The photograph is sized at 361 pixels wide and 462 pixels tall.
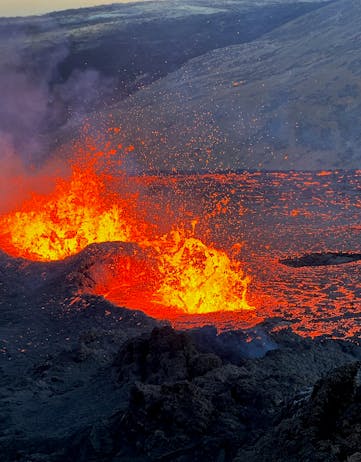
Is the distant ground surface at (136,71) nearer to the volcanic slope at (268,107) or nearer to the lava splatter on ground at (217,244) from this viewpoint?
the volcanic slope at (268,107)

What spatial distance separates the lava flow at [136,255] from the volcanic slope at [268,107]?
11.5 m

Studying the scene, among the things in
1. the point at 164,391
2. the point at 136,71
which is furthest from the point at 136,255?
the point at 136,71

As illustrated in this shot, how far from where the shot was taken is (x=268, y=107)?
30109 mm

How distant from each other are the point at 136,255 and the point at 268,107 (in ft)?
70.0

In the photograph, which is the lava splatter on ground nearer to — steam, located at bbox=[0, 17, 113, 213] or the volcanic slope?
the volcanic slope

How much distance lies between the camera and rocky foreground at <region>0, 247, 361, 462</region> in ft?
12.3

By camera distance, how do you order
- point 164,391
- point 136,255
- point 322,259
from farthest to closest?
point 322,259 → point 136,255 → point 164,391

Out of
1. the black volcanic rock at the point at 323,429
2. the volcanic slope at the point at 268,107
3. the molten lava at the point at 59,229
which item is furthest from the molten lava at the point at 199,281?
the volcanic slope at the point at 268,107

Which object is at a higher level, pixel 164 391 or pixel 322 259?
pixel 164 391

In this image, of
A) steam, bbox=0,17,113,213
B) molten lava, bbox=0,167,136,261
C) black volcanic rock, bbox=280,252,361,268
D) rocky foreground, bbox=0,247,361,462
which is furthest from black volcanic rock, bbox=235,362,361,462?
steam, bbox=0,17,113,213

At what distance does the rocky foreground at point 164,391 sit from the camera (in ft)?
12.3

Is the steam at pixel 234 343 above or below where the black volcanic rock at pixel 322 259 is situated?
above

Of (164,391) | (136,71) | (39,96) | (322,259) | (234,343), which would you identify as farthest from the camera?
(136,71)

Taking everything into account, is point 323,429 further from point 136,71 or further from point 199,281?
point 136,71
